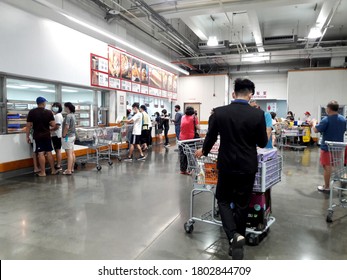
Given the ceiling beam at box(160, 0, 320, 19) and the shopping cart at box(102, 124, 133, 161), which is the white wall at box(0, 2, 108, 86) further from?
the ceiling beam at box(160, 0, 320, 19)

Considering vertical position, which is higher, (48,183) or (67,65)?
(67,65)

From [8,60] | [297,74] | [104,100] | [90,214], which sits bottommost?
[90,214]

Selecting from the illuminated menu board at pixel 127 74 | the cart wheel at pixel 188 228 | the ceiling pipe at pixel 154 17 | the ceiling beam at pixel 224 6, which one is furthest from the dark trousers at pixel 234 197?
the illuminated menu board at pixel 127 74

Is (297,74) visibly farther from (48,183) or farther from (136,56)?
(48,183)

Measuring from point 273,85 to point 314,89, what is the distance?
274cm

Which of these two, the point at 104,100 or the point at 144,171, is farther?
the point at 104,100

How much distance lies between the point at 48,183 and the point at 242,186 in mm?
4167

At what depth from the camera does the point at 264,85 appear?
16.0 m

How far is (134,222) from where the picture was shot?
337 cm

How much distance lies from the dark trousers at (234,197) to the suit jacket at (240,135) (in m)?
0.08

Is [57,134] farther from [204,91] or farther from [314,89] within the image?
[314,89]

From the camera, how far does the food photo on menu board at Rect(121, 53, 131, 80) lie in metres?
9.47

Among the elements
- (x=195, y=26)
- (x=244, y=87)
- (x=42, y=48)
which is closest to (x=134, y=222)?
(x=244, y=87)
